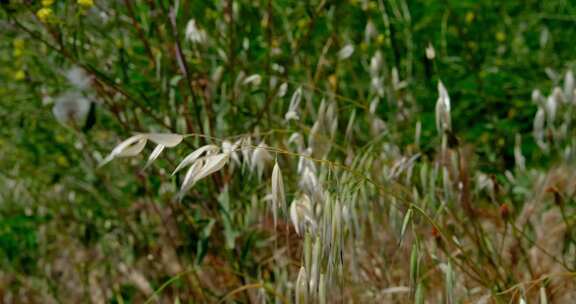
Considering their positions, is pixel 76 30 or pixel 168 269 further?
pixel 168 269

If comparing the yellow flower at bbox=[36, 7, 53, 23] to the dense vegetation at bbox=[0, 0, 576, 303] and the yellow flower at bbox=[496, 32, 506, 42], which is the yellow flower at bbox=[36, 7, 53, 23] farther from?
the yellow flower at bbox=[496, 32, 506, 42]

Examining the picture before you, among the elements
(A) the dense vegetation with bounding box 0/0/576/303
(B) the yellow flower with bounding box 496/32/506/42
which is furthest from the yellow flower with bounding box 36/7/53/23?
(B) the yellow flower with bounding box 496/32/506/42

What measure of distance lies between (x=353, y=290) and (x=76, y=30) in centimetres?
83

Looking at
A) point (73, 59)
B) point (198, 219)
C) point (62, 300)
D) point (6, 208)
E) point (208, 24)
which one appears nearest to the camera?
point (73, 59)

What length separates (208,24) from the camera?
7.07 feet

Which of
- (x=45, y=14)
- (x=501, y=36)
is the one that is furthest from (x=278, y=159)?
(x=501, y=36)

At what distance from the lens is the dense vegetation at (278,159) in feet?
4.75

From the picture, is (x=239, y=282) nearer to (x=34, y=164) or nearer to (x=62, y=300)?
(x=62, y=300)

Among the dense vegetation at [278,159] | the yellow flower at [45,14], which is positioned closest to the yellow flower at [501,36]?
the dense vegetation at [278,159]

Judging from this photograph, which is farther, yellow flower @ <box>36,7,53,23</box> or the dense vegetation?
yellow flower @ <box>36,7,53,23</box>

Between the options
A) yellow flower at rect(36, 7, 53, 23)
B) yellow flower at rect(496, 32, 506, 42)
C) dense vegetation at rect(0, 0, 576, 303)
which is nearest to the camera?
dense vegetation at rect(0, 0, 576, 303)

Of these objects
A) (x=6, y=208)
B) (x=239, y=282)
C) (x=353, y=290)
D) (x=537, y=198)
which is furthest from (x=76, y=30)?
(x=6, y=208)

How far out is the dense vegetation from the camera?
1.45 metres

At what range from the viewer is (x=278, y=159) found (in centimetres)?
180
